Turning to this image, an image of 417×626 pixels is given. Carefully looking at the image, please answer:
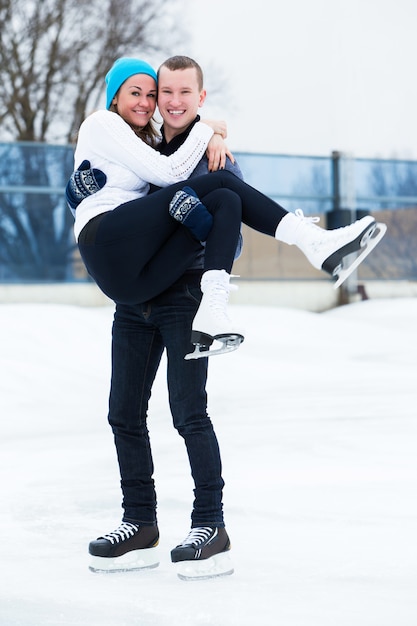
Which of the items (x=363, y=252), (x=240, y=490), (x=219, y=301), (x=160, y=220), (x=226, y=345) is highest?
(x=160, y=220)

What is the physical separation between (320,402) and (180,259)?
435 cm

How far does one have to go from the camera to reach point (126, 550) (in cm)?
315

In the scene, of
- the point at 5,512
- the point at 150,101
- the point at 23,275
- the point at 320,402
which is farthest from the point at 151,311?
the point at 23,275

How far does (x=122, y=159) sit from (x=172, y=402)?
0.82 metres

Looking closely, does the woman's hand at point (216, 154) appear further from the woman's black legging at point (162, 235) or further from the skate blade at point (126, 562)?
the skate blade at point (126, 562)

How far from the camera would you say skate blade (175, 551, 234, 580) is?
2.96m

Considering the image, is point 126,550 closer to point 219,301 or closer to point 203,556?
point 203,556

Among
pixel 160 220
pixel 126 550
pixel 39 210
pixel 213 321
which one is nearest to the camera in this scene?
pixel 213 321

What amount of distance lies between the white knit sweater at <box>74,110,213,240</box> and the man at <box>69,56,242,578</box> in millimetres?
62

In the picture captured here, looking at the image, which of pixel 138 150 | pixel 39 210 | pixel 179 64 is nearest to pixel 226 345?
pixel 138 150

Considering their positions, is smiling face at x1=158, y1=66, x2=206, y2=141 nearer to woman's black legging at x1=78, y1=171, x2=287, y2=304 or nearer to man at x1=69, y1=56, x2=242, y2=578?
man at x1=69, y1=56, x2=242, y2=578

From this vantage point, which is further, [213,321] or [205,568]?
[205,568]

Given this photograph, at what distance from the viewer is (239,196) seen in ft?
9.62

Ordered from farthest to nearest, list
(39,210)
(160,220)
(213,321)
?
(39,210) < (160,220) < (213,321)
